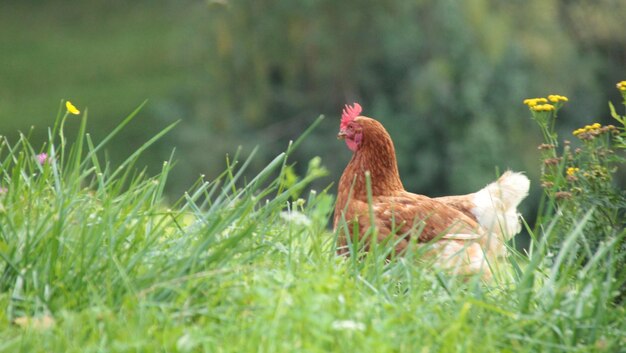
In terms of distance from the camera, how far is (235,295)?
111 inches

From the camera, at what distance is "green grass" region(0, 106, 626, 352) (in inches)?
102

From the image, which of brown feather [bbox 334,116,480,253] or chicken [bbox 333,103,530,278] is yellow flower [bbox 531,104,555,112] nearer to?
chicken [bbox 333,103,530,278]

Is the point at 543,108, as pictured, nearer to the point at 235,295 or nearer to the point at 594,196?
the point at 594,196

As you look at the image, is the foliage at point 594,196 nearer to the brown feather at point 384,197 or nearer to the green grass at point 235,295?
the green grass at point 235,295

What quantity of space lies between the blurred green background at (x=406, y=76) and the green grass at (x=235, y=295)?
32.3ft

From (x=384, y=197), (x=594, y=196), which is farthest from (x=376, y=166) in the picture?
(x=594, y=196)

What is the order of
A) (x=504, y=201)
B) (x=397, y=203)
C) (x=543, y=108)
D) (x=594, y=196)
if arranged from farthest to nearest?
(x=504, y=201), (x=397, y=203), (x=543, y=108), (x=594, y=196)

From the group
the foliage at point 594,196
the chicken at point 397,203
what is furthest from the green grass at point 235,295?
the chicken at point 397,203

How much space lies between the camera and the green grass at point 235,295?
2.60 meters

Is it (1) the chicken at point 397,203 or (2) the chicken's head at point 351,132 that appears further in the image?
(2) the chicken's head at point 351,132

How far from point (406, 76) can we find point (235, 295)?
11.1 meters

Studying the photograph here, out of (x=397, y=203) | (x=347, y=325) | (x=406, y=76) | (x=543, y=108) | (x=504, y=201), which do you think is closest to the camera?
(x=347, y=325)

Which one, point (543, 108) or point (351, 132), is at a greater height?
point (543, 108)

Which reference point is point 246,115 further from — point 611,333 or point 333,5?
point 611,333
